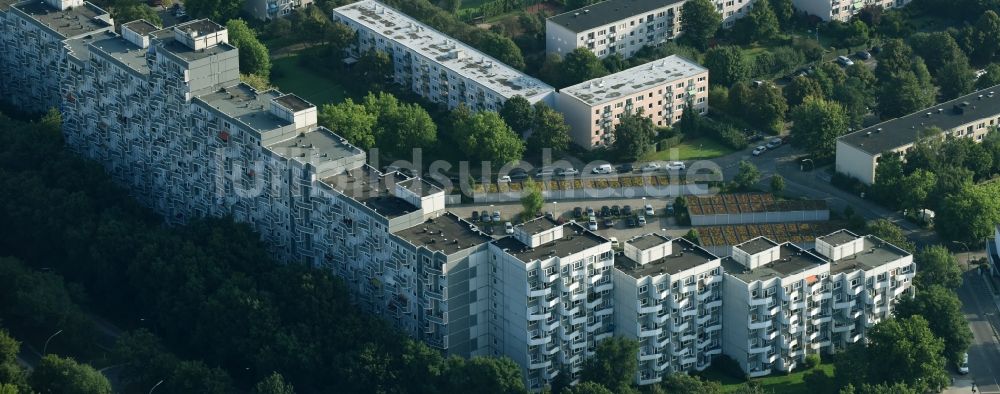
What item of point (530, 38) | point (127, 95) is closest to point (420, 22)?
point (530, 38)

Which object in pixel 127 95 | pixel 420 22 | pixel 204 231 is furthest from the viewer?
pixel 420 22

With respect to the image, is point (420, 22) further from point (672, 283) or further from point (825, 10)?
point (672, 283)

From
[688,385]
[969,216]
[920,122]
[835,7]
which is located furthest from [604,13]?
[688,385]

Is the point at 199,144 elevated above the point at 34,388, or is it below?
above

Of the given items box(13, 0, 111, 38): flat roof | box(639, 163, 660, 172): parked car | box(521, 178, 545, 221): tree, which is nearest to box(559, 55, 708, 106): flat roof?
box(639, 163, 660, 172): parked car

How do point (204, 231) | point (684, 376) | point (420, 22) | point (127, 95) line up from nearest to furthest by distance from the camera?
1. point (684, 376)
2. point (204, 231)
3. point (127, 95)
4. point (420, 22)

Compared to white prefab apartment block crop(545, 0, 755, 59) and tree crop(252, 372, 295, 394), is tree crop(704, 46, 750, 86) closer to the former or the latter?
white prefab apartment block crop(545, 0, 755, 59)

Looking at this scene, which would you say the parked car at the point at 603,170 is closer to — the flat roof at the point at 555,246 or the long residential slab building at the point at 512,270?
the long residential slab building at the point at 512,270

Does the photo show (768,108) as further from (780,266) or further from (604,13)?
(780,266)

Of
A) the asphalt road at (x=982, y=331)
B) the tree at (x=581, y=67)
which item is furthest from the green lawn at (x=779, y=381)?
the tree at (x=581, y=67)
